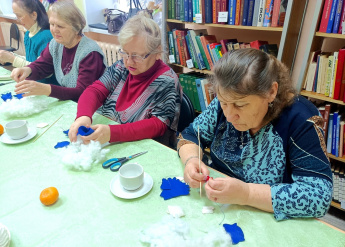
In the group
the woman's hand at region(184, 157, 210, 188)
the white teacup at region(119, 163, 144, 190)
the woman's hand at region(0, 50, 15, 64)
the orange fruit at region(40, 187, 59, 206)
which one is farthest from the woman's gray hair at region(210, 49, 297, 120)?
the woman's hand at region(0, 50, 15, 64)

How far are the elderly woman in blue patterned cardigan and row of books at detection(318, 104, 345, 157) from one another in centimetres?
99

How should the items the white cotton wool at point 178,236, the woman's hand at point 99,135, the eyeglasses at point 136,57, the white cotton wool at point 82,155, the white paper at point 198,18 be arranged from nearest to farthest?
the white cotton wool at point 178,236
the white cotton wool at point 82,155
the woman's hand at point 99,135
the eyeglasses at point 136,57
the white paper at point 198,18

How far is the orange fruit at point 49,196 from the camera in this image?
822 mm

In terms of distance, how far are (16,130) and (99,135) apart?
39 cm

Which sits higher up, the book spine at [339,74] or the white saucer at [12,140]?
the book spine at [339,74]

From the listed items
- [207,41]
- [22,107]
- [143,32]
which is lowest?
[22,107]

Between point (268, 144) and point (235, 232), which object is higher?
point (268, 144)

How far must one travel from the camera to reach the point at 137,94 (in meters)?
1.47

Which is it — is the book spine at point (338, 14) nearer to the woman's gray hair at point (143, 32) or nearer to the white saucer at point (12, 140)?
the woman's gray hair at point (143, 32)

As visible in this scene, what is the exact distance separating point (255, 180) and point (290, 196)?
22 cm

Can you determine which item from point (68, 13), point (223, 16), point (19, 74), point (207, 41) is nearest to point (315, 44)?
point (223, 16)

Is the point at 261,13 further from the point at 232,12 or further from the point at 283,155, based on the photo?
the point at 283,155

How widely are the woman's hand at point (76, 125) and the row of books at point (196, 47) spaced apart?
1.33 meters

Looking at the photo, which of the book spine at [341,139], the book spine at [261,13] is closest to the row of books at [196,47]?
the book spine at [261,13]
